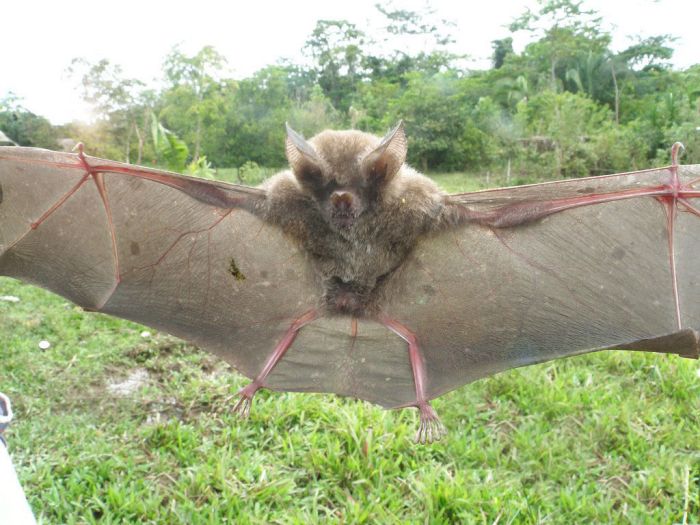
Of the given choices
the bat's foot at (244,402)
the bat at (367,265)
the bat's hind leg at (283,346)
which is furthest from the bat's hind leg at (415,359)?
the bat's foot at (244,402)

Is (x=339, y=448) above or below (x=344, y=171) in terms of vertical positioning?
below

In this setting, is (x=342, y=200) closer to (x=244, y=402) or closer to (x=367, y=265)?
(x=367, y=265)

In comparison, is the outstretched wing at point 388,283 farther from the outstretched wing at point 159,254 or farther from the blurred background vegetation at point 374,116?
the blurred background vegetation at point 374,116

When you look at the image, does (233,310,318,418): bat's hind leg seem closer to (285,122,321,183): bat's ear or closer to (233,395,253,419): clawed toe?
(233,395,253,419): clawed toe

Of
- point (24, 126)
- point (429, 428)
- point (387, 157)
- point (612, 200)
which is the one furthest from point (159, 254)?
point (24, 126)

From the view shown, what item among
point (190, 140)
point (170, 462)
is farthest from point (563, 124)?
point (170, 462)

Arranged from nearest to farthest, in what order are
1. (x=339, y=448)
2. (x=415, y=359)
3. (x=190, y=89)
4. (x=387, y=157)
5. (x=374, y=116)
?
1. (x=387, y=157)
2. (x=415, y=359)
3. (x=339, y=448)
4. (x=374, y=116)
5. (x=190, y=89)
